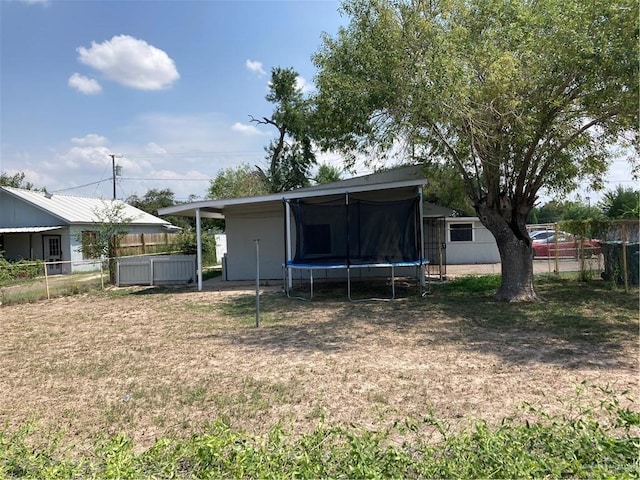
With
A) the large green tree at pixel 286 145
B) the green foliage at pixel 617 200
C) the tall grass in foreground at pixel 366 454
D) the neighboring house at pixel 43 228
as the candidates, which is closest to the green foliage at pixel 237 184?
the large green tree at pixel 286 145

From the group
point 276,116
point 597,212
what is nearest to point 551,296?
point 597,212

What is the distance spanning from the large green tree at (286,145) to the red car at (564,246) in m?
14.2

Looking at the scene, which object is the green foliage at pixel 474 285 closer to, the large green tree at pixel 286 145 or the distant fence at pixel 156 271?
the distant fence at pixel 156 271

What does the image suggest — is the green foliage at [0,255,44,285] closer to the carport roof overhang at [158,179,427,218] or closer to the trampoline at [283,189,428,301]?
the carport roof overhang at [158,179,427,218]

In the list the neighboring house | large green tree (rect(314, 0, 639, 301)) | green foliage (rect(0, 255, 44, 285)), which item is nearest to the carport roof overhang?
large green tree (rect(314, 0, 639, 301))

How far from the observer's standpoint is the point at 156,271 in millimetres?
14852

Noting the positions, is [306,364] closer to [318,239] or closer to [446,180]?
[318,239]

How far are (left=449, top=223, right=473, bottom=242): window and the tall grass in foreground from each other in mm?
17749

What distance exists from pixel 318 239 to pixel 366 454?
26.4 feet

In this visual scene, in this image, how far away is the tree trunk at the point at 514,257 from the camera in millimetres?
9391

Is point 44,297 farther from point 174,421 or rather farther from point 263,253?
point 174,421

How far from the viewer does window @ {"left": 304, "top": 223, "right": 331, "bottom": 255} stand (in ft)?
35.6

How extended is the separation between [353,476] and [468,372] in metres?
2.58

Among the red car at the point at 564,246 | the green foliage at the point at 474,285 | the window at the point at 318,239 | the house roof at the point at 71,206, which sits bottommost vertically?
the green foliage at the point at 474,285
